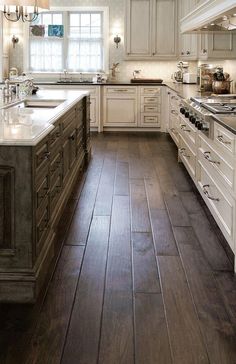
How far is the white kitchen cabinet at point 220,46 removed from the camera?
645 cm

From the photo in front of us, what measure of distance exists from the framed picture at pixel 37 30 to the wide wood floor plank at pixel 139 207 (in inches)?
216

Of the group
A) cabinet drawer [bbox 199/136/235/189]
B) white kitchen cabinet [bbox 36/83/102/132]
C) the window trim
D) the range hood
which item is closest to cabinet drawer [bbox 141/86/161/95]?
white kitchen cabinet [bbox 36/83/102/132]

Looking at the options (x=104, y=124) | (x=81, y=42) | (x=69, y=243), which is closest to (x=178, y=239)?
(x=69, y=243)

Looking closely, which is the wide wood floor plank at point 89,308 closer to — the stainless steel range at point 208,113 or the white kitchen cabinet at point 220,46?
the stainless steel range at point 208,113

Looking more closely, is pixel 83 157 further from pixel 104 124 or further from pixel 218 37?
pixel 104 124

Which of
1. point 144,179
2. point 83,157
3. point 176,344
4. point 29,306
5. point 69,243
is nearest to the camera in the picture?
point 176,344

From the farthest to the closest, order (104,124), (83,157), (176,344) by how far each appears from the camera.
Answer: (104,124) → (83,157) → (176,344)

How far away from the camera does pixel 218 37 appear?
656 centimetres

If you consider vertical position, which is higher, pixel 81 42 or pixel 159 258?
pixel 81 42

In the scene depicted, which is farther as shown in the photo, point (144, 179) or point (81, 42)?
point (81, 42)

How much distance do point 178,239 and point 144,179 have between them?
2.08 m

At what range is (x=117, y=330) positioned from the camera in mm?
2371

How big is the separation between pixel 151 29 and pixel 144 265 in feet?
23.6

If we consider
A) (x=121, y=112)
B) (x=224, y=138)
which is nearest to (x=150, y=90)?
(x=121, y=112)
